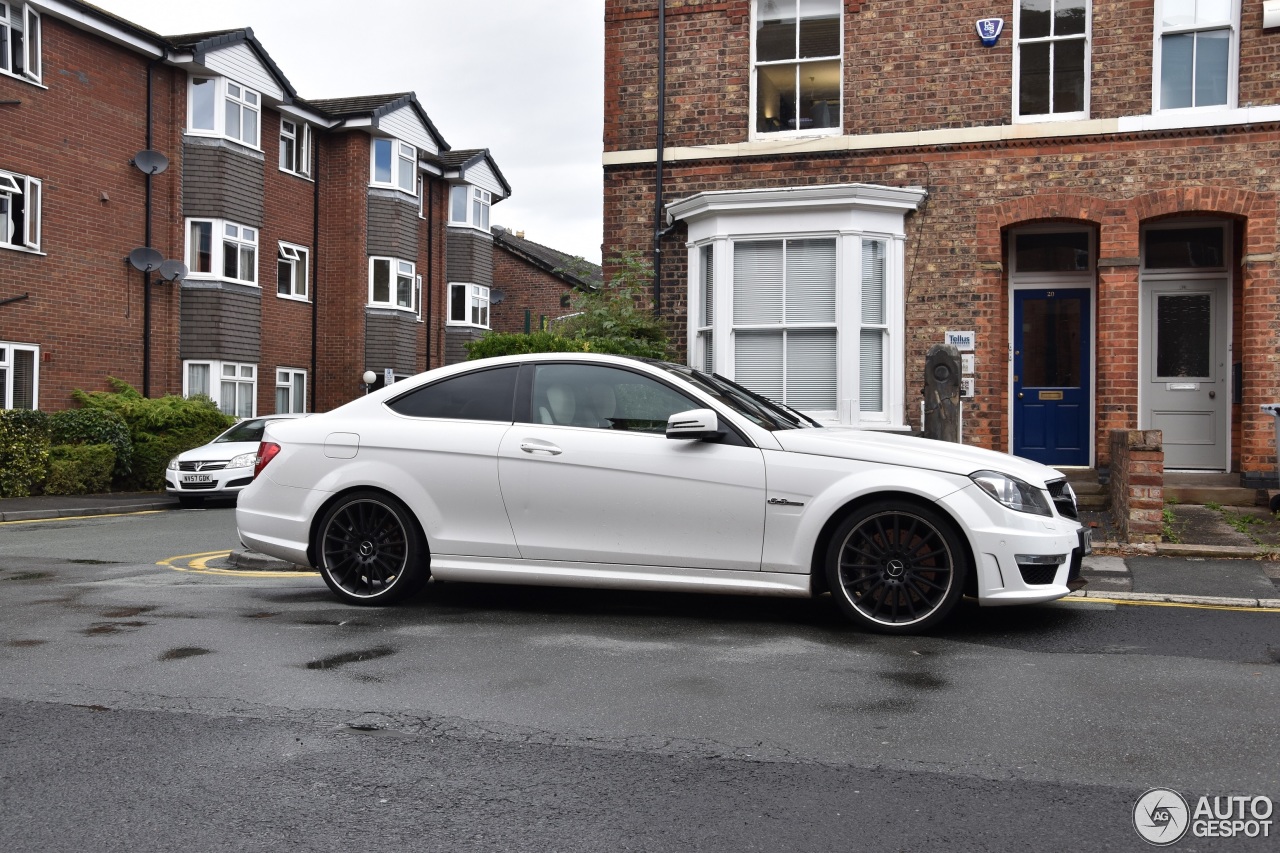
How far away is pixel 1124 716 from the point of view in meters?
4.70

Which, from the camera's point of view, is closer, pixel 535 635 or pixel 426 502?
pixel 535 635

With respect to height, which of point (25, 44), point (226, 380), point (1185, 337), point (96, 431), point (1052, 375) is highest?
point (25, 44)

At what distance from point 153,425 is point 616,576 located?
18.3m

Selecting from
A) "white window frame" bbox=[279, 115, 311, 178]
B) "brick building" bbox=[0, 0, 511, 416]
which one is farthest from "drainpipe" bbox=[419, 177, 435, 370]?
"white window frame" bbox=[279, 115, 311, 178]

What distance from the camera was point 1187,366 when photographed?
13.4m

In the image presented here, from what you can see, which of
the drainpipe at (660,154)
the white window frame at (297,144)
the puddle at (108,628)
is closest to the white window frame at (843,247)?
the drainpipe at (660,154)

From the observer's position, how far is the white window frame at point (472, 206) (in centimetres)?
3866

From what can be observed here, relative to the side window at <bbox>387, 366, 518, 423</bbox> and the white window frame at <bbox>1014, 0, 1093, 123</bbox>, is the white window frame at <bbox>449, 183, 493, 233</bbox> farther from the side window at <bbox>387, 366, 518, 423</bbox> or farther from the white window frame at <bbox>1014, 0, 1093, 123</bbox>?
the side window at <bbox>387, 366, 518, 423</bbox>

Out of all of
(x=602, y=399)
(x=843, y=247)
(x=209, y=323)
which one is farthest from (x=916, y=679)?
(x=209, y=323)

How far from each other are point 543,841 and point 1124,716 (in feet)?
8.43

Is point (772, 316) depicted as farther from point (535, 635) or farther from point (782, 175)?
point (535, 635)

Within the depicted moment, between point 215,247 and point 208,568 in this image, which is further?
point 215,247

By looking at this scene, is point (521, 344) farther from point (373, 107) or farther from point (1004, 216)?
point (373, 107)

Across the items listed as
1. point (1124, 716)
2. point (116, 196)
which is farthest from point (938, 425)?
point (116, 196)
